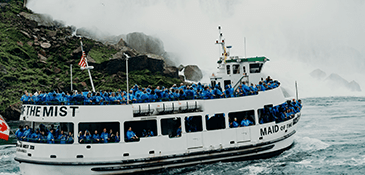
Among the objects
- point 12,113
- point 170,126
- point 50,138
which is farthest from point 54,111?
point 12,113

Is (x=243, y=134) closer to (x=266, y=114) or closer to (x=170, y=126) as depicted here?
(x=266, y=114)

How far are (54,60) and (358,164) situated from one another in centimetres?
7910

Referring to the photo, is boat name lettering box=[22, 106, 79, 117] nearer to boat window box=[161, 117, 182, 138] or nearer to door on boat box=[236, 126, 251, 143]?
boat window box=[161, 117, 182, 138]

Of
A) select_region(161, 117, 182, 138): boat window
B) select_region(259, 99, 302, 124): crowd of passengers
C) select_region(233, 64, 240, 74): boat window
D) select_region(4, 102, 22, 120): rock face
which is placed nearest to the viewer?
select_region(161, 117, 182, 138): boat window

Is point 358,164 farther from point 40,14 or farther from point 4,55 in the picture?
point 40,14

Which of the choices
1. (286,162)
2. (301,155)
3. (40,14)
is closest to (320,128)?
(301,155)

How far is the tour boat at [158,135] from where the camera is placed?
13602 millimetres

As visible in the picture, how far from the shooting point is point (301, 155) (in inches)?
699

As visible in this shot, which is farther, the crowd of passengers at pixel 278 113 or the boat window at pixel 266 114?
the crowd of passengers at pixel 278 113

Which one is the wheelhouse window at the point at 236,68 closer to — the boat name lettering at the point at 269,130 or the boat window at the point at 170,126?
the boat name lettering at the point at 269,130

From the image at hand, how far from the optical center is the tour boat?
535 inches

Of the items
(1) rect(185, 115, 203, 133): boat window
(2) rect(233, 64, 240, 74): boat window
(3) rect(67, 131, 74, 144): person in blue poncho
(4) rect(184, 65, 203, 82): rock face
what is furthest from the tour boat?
(4) rect(184, 65, 203, 82): rock face

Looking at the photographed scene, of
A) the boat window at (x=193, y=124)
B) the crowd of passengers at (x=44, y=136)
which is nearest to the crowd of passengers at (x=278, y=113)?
the boat window at (x=193, y=124)

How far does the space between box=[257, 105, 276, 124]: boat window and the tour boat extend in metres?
0.06
